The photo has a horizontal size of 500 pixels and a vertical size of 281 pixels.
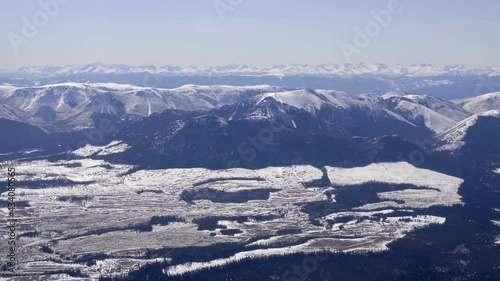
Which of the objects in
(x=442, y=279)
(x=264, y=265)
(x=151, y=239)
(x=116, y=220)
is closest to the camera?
(x=442, y=279)

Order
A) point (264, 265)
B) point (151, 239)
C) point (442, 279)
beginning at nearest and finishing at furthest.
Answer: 1. point (442, 279)
2. point (264, 265)
3. point (151, 239)

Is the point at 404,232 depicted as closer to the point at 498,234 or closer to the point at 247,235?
the point at 498,234

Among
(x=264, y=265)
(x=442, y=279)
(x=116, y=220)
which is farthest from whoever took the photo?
(x=116, y=220)

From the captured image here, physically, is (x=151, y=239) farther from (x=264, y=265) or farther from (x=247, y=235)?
(x=264, y=265)

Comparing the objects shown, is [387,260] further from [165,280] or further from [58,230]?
[58,230]

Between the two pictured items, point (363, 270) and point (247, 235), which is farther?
point (247, 235)

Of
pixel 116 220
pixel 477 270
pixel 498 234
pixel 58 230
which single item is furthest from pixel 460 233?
pixel 58 230

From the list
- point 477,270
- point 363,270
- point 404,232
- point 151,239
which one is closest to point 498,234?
point 404,232

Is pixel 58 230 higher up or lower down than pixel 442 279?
higher up

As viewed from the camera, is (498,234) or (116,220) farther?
(116,220)
